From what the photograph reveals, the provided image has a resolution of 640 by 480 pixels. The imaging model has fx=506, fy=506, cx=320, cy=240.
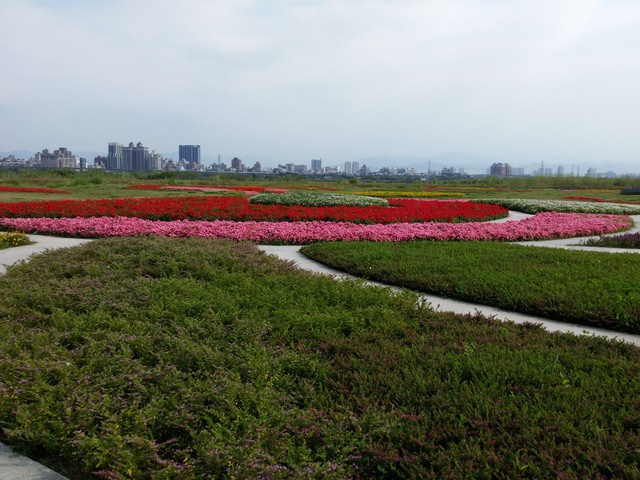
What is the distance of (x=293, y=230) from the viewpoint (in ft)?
39.8

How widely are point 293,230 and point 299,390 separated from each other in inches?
336

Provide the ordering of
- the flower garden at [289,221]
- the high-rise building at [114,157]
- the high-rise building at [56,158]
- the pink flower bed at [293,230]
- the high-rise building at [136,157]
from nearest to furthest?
the pink flower bed at [293,230] < the flower garden at [289,221] < the high-rise building at [56,158] < the high-rise building at [136,157] < the high-rise building at [114,157]

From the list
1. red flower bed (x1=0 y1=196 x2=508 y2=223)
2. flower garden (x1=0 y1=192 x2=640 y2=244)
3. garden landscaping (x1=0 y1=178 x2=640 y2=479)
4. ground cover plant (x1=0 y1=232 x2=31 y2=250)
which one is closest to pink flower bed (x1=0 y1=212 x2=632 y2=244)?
flower garden (x1=0 y1=192 x2=640 y2=244)

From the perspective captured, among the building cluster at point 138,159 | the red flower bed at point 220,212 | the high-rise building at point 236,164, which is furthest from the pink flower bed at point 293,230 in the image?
the high-rise building at point 236,164

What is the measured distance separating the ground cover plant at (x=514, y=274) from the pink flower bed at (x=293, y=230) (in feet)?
4.74

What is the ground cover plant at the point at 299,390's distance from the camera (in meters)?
2.82

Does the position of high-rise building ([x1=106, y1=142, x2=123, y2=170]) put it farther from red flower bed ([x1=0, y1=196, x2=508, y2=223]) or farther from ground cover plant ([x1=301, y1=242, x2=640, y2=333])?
ground cover plant ([x1=301, y1=242, x2=640, y2=333])

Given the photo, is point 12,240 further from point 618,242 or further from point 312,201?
point 618,242

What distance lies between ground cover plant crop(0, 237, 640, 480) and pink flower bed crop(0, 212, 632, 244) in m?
5.84

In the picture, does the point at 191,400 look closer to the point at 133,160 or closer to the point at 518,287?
the point at 518,287

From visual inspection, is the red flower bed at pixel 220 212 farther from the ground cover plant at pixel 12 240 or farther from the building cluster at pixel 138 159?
the building cluster at pixel 138 159

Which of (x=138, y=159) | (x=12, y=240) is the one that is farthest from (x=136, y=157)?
(x=12, y=240)

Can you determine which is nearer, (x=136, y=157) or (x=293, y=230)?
(x=293, y=230)

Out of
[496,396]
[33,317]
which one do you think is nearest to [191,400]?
[496,396]
